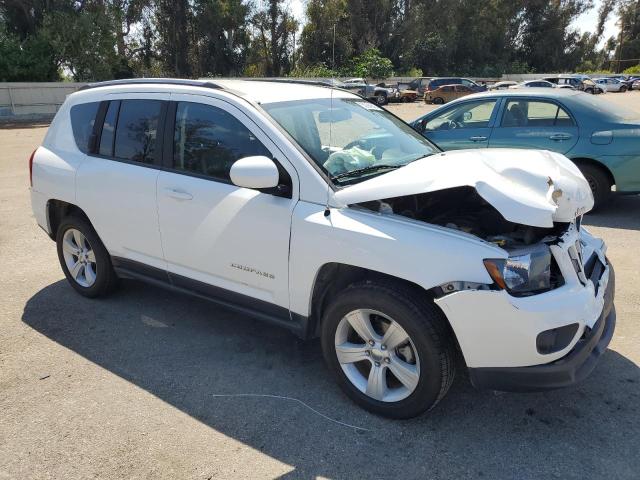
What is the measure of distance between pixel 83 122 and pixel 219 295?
6.82 ft

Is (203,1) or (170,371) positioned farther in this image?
(203,1)

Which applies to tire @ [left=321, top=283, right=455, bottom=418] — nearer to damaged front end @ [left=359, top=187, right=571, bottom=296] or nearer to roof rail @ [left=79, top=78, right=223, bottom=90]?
damaged front end @ [left=359, top=187, right=571, bottom=296]

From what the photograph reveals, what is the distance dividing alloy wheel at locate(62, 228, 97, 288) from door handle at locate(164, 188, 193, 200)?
130 cm

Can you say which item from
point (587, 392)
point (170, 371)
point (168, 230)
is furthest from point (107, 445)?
point (587, 392)

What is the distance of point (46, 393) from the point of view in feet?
11.1

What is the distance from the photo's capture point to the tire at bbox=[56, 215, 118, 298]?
4.51 metres

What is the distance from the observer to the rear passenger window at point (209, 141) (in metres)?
3.47

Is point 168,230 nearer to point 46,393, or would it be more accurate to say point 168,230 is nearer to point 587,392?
point 46,393

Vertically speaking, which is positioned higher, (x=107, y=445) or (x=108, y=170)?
(x=108, y=170)

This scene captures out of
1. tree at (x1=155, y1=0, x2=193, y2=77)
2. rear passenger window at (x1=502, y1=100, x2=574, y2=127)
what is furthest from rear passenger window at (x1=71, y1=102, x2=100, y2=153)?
tree at (x1=155, y1=0, x2=193, y2=77)

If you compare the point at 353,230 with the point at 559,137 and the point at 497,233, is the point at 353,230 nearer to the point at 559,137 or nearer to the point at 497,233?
the point at 497,233

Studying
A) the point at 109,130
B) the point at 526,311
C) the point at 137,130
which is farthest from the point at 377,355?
the point at 109,130

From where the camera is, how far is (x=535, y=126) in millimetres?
7328

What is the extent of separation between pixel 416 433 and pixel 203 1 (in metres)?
51.6
